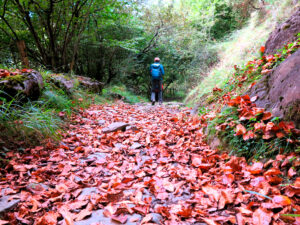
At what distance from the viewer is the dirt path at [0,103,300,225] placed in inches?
52.2

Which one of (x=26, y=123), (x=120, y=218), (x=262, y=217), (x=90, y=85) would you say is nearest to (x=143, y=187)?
(x=120, y=218)

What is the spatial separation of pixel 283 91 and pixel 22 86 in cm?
362

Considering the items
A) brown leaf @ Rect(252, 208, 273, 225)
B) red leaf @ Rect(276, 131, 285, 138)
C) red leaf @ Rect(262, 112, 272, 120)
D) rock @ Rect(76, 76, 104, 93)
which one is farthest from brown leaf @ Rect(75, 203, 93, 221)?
rock @ Rect(76, 76, 104, 93)

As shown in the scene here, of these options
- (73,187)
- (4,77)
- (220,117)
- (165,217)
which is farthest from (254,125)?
(4,77)

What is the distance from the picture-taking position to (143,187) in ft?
5.84

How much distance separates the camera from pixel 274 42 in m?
3.34

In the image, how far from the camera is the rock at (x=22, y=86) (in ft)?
Answer: 8.91

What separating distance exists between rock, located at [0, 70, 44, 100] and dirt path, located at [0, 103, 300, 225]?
1.04 meters

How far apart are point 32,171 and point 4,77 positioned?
1730mm

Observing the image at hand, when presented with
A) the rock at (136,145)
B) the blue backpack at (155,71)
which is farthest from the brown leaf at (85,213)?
the blue backpack at (155,71)

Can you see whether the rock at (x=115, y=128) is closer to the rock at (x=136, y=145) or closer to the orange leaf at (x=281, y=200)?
the rock at (x=136, y=145)

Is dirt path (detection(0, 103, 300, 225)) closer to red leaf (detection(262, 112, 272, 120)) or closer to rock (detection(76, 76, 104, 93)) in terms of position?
red leaf (detection(262, 112, 272, 120))

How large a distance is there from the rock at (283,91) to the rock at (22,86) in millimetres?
3420

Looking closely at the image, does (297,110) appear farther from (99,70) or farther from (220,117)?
(99,70)
